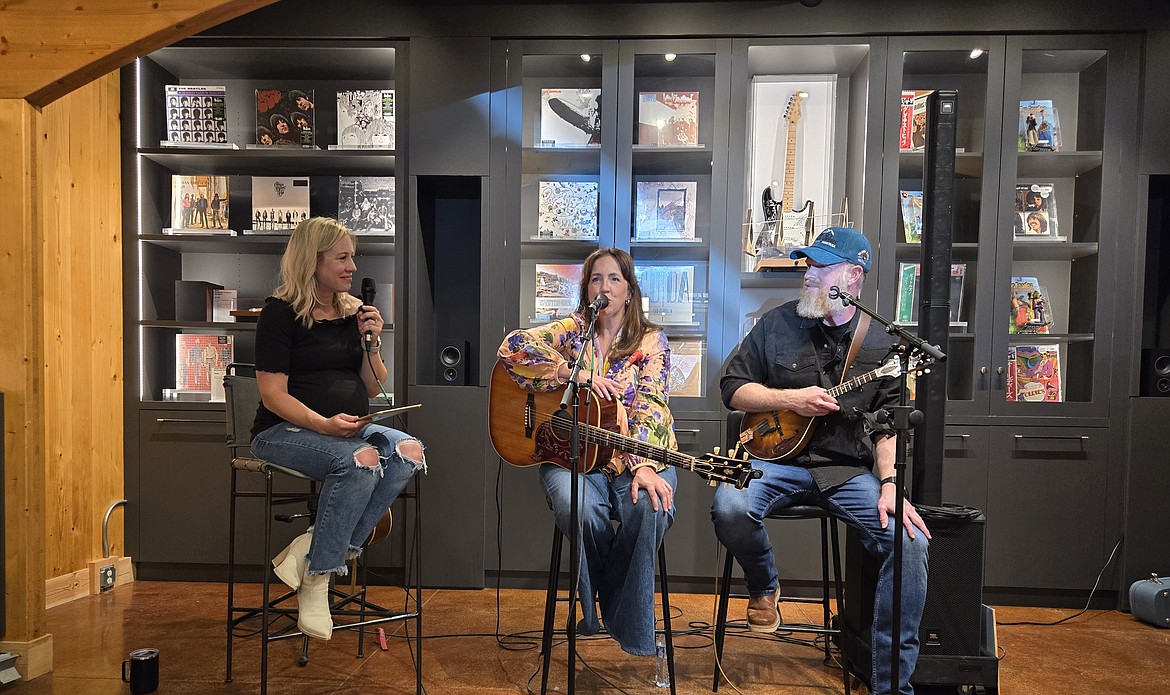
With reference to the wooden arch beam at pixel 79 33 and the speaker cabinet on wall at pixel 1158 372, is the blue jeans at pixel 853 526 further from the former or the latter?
the wooden arch beam at pixel 79 33

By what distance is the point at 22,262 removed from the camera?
235 centimetres

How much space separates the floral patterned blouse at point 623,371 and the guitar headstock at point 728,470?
0.26 metres

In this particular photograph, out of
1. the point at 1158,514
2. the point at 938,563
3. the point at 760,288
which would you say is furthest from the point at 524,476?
the point at 1158,514

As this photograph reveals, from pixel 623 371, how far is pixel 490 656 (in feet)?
3.74

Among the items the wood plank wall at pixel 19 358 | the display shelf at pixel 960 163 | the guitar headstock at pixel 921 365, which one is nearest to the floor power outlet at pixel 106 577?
the wood plank wall at pixel 19 358

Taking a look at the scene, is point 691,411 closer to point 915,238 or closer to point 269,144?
point 915,238

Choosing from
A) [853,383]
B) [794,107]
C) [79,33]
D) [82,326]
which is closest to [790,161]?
[794,107]

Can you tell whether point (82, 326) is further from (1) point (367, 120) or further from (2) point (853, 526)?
(2) point (853, 526)

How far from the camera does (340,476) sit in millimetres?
2207

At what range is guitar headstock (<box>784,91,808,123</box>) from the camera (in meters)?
3.50

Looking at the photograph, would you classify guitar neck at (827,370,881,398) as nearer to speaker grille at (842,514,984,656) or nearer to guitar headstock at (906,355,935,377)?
guitar headstock at (906,355,935,377)

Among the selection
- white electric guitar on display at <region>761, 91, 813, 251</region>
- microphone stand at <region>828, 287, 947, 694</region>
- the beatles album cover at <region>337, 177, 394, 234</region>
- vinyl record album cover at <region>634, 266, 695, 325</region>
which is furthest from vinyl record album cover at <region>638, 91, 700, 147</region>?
microphone stand at <region>828, 287, 947, 694</region>

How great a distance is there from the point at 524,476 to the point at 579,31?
2.08m

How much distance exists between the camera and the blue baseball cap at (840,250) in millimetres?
2510
